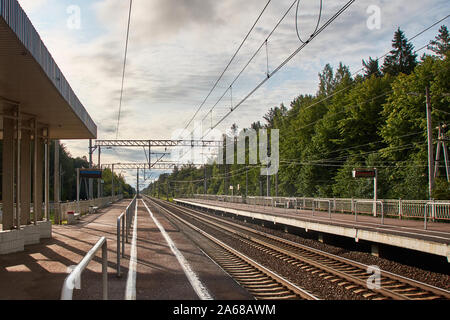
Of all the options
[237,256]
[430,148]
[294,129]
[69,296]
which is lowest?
[237,256]

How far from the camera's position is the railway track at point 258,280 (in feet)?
28.2

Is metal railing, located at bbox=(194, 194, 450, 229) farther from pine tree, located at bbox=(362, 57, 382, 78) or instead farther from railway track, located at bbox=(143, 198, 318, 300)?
pine tree, located at bbox=(362, 57, 382, 78)

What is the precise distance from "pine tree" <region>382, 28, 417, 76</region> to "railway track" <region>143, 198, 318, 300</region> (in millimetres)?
45700

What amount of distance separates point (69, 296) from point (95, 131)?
18976 millimetres

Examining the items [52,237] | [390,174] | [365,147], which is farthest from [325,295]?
[365,147]

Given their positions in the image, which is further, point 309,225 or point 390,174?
point 390,174

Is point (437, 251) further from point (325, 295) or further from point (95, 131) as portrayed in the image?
point (95, 131)

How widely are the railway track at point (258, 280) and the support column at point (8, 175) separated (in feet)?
21.2

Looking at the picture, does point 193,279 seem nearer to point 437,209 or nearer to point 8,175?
point 8,175


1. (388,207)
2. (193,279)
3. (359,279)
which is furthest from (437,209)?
(193,279)

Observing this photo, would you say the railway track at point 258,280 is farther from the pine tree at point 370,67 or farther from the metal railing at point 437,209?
the pine tree at point 370,67

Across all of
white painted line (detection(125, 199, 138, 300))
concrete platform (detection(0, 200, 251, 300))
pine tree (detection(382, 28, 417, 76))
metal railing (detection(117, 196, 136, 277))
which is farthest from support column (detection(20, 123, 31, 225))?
pine tree (detection(382, 28, 417, 76))

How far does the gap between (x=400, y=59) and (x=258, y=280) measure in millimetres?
50849
